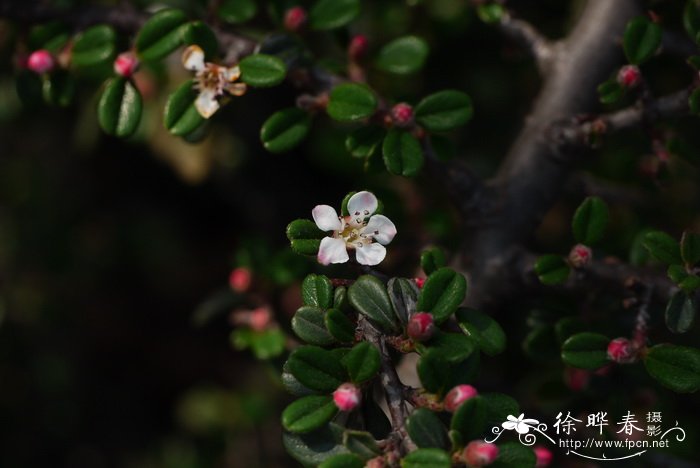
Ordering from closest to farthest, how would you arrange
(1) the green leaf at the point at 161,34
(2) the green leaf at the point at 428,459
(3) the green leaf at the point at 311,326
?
(2) the green leaf at the point at 428,459, (3) the green leaf at the point at 311,326, (1) the green leaf at the point at 161,34

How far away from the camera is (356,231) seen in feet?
4.66

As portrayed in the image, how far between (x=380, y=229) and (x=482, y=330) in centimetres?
26

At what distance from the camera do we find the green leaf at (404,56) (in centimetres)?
184

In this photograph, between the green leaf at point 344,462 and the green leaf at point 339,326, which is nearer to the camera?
the green leaf at point 344,462

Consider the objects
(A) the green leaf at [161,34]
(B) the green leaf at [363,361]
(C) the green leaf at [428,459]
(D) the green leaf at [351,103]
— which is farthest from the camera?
(A) the green leaf at [161,34]

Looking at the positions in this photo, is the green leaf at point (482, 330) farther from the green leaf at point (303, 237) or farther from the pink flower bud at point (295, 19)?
the pink flower bud at point (295, 19)

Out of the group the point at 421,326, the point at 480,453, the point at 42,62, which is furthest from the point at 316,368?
the point at 42,62

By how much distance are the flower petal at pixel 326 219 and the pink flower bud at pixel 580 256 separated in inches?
20.7

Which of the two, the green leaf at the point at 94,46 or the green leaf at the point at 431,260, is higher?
the green leaf at the point at 94,46

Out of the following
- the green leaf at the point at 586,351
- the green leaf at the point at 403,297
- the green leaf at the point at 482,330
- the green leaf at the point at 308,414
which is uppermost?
the green leaf at the point at 403,297

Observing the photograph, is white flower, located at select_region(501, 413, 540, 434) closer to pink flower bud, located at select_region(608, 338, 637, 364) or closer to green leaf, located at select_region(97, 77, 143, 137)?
pink flower bud, located at select_region(608, 338, 637, 364)

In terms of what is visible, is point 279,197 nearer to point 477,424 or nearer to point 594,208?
point 594,208

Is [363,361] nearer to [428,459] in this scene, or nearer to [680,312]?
[428,459]

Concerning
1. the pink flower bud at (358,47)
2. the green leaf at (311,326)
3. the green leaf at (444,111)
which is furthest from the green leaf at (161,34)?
the green leaf at (311,326)
